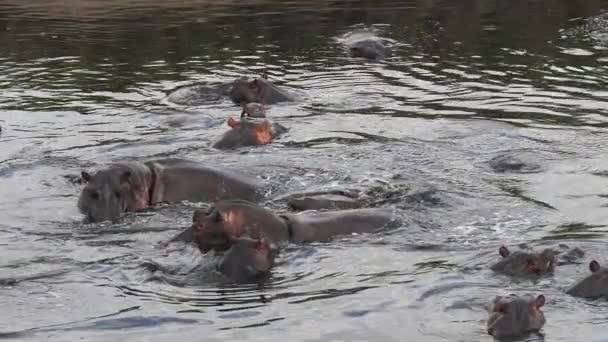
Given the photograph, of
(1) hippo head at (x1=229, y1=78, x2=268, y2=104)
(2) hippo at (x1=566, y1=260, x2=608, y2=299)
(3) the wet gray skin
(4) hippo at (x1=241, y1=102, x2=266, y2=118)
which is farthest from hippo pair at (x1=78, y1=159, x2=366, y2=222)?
(3) the wet gray skin

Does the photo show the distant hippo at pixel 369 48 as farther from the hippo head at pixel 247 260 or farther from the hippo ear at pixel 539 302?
the hippo ear at pixel 539 302

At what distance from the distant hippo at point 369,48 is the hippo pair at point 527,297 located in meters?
8.06

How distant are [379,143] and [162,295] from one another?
4.28m

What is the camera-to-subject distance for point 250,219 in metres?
8.48

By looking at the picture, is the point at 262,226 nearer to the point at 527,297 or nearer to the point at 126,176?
the point at 126,176

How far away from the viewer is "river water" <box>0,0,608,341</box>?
729cm

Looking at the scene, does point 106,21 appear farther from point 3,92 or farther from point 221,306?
point 221,306

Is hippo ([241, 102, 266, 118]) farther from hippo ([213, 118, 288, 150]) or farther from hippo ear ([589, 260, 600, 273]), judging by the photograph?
hippo ear ([589, 260, 600, 273])

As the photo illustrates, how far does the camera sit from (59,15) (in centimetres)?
2078

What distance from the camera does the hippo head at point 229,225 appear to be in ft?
27.4

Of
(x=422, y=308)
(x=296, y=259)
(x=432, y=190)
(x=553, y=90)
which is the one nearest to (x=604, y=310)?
(x=422, y=308)

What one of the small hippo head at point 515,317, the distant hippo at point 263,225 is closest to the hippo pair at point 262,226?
the distant hippo at point 263,225

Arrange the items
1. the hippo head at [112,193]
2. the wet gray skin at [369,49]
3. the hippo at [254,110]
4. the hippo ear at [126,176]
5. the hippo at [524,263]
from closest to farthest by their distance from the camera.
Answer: the hippo at [524,263] → the hippo head at [112,193] → the hippo ear at [126,176] → the hippo at [254,110] → the wet gray skin at [369,49]

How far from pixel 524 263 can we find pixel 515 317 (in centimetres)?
102
